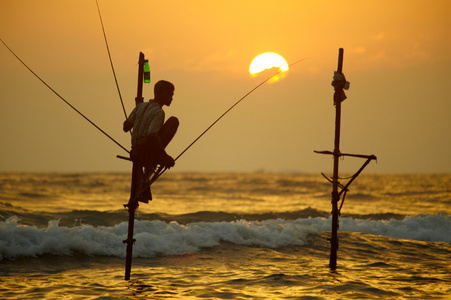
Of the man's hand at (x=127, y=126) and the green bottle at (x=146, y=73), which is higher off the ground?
the green bottle at (x=146, y=73)

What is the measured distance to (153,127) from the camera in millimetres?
7410

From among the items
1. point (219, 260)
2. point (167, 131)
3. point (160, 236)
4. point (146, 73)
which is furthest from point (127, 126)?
point (160, 236)

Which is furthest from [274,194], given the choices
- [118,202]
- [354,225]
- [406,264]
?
[406,264]

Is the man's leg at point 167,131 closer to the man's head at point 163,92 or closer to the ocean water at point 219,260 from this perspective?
the man's head at point 163,92

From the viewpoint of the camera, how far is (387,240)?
1582cm

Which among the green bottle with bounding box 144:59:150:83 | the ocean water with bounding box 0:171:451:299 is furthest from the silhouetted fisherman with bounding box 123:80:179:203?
the ocean water with bounding box 0:171:451:299

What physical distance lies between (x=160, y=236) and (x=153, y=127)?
22.7ft

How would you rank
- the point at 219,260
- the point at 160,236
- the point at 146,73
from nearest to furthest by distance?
the point at 146,73 < the point at 219,260 < the point at 160,236

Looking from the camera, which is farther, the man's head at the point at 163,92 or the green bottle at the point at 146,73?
the green bottle at the point at 146,73

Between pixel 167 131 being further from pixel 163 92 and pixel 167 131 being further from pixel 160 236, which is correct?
pixel 160 236

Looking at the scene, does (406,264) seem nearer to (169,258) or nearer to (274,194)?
(169,258)

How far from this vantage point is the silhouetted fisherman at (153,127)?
24.6ft

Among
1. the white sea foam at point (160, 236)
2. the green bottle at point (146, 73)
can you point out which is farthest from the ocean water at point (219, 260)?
the green bottle at point (146, 73)

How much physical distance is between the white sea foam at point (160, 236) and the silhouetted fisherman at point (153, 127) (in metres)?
5.30
